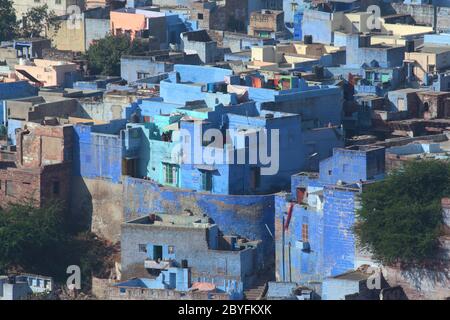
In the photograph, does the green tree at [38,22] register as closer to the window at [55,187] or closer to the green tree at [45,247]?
the window at [55,187]

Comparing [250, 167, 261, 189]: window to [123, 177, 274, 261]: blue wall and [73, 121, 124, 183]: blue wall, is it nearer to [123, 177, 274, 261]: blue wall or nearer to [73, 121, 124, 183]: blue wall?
[123, 177, 274, 261]: blue wall

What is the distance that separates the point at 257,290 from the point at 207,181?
325 centimetres

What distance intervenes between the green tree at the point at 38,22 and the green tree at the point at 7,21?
1.29 feet

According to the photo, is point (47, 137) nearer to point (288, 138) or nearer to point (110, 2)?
point (288, 138)

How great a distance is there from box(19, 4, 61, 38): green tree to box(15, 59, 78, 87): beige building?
8.30 m

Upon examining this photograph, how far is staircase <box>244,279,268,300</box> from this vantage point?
147 ft

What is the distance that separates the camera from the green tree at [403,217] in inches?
1719

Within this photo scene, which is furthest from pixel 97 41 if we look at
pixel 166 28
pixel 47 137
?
pixel 47 137

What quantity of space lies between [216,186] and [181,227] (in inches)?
74.9

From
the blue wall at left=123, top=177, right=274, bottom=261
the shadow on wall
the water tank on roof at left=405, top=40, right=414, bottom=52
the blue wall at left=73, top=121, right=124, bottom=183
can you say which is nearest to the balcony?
the blue wall at left=123, top=177, right=274, bottom=261

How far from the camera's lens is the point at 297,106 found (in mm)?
50812

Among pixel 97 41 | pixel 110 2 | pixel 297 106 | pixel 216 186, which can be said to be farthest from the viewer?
pixel 110 2

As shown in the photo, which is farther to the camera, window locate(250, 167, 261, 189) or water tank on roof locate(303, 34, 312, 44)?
water tank on roof locate(303, 34, 312, 44)

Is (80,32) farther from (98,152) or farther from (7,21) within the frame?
(98,152)
